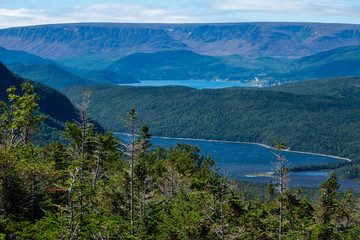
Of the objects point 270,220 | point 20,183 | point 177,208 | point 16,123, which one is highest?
point 16,123

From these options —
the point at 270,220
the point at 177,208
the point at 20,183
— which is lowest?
the point at 270,220

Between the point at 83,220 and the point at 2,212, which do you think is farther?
the point at 2,212

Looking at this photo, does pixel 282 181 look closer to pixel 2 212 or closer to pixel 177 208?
pixel 177 208

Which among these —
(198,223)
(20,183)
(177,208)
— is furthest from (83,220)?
(177,208)

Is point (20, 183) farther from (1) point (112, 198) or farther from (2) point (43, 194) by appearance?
(1) point (112, 198)

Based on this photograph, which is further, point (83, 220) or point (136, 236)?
point (136, 236)

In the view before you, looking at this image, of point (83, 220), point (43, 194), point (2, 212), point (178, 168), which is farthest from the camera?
point (178, 168)

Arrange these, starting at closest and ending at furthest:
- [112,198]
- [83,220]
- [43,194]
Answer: [83,220]
[43,194]
[112,198]

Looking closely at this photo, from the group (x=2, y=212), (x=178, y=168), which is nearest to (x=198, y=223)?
(x=2, y=212)

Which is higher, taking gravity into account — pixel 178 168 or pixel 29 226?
pixel 29 226
